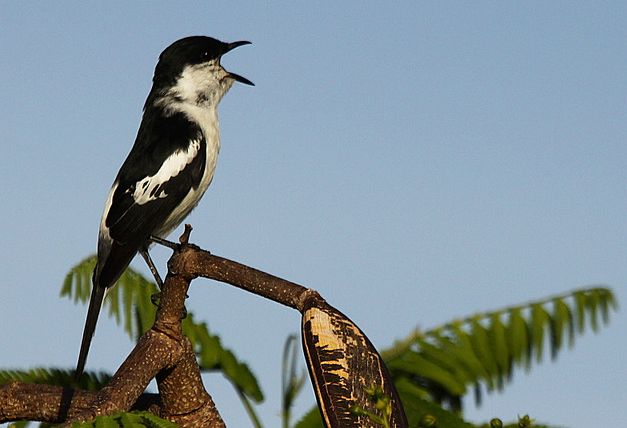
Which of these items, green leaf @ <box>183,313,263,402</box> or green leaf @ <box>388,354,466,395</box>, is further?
green leaf @ <box>183,313,263,402</box>

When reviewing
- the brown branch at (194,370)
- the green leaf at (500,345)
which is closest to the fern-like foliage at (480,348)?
the green leaf at (500,345)

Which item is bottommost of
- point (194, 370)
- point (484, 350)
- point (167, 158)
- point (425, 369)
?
point (194, 370)

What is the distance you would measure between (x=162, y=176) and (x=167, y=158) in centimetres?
14

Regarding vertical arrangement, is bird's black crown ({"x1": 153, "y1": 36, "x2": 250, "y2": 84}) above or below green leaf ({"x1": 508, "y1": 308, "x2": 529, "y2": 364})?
above

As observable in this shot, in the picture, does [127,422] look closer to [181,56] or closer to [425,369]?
[425,369]

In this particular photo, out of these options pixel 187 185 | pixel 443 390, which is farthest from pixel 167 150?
pixel 443 390

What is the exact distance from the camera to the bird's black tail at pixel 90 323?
495cm

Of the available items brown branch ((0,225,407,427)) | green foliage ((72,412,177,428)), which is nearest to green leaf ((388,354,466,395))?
brown branch ((0,225,407,427))

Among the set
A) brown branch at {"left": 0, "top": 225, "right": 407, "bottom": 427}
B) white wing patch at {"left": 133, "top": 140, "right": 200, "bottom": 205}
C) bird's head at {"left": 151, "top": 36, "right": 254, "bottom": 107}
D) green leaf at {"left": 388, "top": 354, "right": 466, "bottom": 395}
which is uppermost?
bird's head at {"left": 151, "top": 36, "right": 254, "bottom": 107}

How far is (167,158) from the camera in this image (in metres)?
6.71

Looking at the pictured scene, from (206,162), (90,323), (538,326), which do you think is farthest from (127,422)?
(206,162)

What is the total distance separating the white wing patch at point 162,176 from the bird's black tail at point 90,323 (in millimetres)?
819

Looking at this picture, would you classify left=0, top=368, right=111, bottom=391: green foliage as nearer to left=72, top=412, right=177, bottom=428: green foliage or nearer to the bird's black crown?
the bird's black crown

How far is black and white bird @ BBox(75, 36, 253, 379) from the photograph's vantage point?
20.5 feet
